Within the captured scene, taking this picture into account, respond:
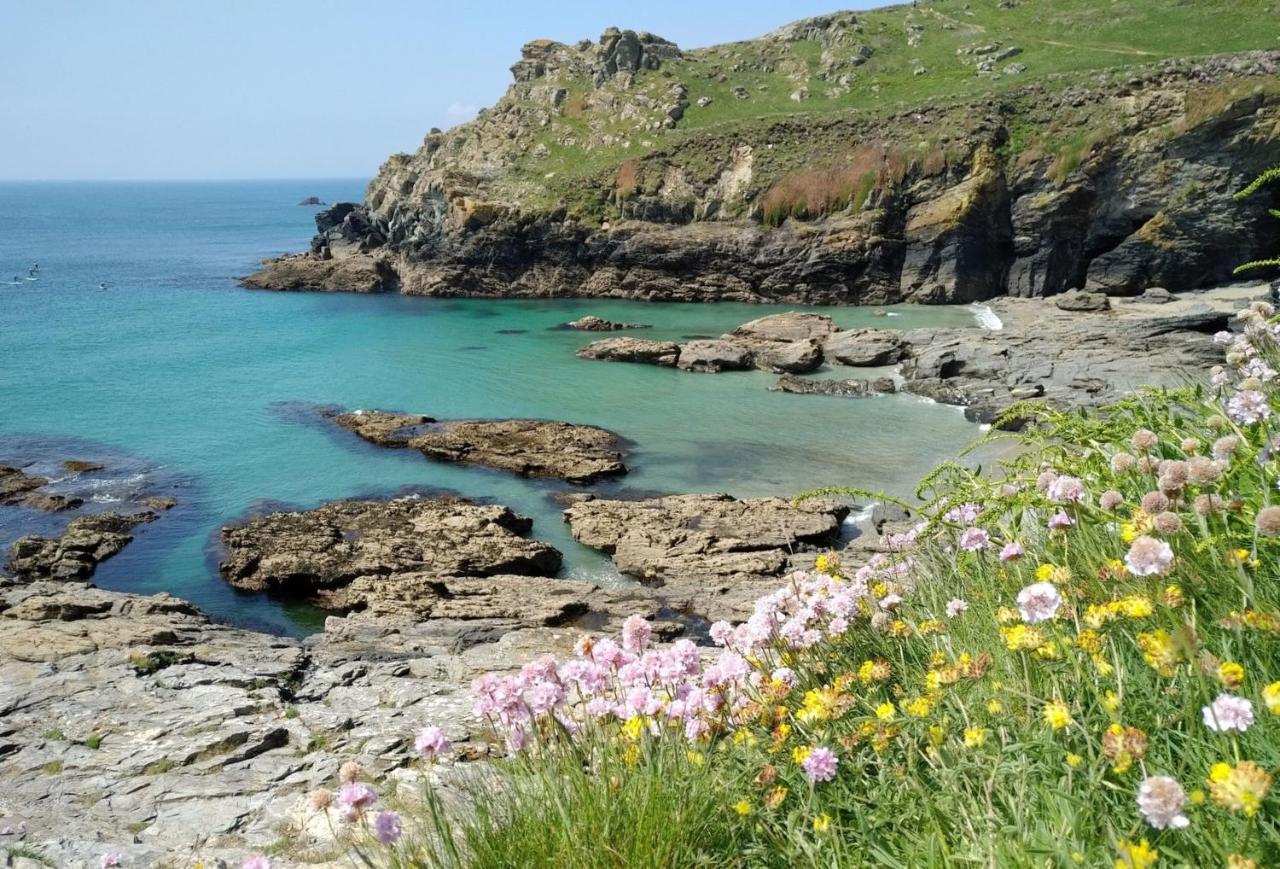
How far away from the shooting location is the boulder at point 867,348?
3359 cm

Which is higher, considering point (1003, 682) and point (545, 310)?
point (1003, 682)

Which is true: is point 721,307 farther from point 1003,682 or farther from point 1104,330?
point 1003,682

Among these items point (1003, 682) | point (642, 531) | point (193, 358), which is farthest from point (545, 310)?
point (1003, 682)

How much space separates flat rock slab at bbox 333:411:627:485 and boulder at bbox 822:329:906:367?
12.8 m

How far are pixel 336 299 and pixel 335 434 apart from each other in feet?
109

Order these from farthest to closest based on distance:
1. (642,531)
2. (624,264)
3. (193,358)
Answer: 1. (624,264)
2. (193,358)
3. (642,531)

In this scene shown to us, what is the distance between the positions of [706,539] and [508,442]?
9.15 m

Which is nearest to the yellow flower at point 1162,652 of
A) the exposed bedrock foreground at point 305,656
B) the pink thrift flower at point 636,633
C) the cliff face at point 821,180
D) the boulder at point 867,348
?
the pink thrift flower at point 636,633

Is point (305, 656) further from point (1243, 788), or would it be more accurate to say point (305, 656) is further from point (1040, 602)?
point (1243, 788)

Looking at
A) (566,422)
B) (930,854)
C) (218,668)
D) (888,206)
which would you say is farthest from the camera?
(888,206)

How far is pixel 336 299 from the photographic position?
57.0 metres

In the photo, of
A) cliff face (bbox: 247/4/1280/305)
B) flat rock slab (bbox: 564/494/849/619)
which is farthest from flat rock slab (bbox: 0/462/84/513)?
cliff face (bbox: 247/4/1280/305)

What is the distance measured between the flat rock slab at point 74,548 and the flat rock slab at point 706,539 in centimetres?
1008

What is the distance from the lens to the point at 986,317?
41562 millimetres
